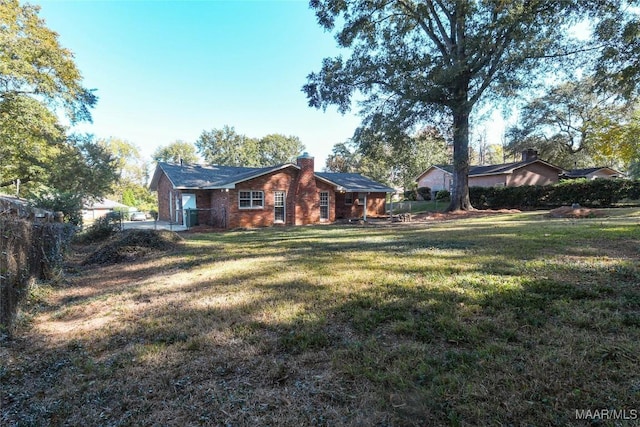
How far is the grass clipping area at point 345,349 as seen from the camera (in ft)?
7.76

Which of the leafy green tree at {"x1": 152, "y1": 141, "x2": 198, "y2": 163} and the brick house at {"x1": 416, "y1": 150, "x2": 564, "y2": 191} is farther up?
the leafy green tree at {"x1": 152, "y1": 141, "x2": 198, "y2": 163}

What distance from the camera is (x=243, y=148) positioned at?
2445 inches

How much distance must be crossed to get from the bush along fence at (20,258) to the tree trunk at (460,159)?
61.0ft

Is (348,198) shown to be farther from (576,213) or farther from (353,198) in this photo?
(576,213)

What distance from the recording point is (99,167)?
24.5 meters

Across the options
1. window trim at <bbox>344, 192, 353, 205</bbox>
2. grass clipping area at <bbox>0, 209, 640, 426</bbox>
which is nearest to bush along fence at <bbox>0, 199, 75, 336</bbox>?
grass clipping area at <bbox>0, 209, 640, 426</bbox>

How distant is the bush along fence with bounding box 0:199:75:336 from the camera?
3.99 m

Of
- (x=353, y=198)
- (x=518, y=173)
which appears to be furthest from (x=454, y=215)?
(x=518, y=173)

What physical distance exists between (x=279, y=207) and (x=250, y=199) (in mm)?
1933

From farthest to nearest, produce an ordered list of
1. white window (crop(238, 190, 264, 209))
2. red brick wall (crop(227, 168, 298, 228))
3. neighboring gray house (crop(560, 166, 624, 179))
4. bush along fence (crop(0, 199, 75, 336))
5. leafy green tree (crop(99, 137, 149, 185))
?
leafy green tree (crop(99, 137, 149, 185)) < neighboring gray house (crop(560, 166, 624, 179)) < white window (crop(238, 190, 264, 209)) < red brick wall (crop(227, 168, 298, 228)) < bush along fence (crop(0, 199, 75, 336))

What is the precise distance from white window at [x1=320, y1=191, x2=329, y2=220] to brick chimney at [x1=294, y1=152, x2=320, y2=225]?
29.4 inches

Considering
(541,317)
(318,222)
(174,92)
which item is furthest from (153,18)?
(174,92)

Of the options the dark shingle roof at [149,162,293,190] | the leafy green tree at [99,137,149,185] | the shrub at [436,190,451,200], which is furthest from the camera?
the leafy green tree at [99,137,149,185]

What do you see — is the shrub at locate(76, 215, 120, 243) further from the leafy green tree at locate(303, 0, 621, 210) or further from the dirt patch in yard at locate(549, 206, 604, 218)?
the dirt patch in yard at locate(549, 206, 604, 218)
